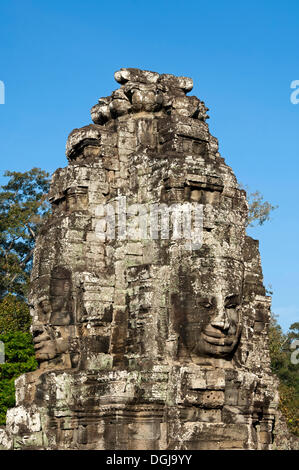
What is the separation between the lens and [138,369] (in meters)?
11.5

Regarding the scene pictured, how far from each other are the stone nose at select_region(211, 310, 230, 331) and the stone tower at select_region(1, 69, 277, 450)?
0.02 metres

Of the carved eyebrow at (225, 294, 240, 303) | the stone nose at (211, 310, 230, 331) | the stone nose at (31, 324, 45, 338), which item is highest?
the carved eyebrow at (225, 294, 240, 303)

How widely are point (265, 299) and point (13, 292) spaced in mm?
20639

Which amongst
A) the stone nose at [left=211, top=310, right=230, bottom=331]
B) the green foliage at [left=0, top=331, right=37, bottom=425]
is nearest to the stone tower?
the stone nose at [left=211, top=310, right=230, bottom=331]

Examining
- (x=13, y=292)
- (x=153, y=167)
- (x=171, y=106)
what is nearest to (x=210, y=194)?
(x=153, y=167)

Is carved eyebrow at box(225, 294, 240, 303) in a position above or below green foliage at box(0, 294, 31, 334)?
Result: below

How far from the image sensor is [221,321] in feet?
38.1

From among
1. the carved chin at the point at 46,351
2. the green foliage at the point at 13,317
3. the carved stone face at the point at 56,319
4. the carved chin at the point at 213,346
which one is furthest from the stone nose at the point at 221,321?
the green foliage at the point at 13,317

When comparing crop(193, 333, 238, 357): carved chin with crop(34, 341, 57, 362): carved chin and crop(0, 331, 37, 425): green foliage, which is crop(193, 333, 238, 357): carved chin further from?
crop(0, 331, 37, 425): green foliage

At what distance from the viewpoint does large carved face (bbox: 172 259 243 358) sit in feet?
38.1

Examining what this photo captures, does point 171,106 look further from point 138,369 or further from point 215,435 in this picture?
point 215,435

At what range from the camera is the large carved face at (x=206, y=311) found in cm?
1162

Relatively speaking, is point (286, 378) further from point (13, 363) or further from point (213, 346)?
point (213, 346)

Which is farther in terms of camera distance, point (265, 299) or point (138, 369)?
point (265, 299)
